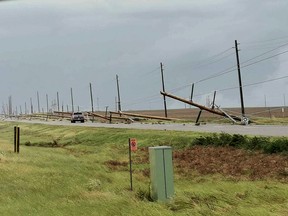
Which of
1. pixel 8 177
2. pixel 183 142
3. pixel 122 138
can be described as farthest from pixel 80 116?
pixel 8 177

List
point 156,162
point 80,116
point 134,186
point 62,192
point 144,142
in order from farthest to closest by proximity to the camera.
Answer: point 80,116
point 144,142
point 134,186
point 62,192
point 156,162

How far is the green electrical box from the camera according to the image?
39.7ft

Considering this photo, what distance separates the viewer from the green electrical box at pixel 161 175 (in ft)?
39.7

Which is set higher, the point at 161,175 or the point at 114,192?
the point at 161,175

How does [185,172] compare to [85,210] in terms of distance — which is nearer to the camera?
[85,210]

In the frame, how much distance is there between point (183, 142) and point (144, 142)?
4292 millimetres

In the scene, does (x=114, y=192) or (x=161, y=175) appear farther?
(x=114, y=192)

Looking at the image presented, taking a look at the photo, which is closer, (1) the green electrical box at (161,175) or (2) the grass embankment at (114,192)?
(2) the grass embankment at (114,192)

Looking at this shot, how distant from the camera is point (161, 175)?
12430 mm

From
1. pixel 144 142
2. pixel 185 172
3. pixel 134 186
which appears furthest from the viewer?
pixel 144 142

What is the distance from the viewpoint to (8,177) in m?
15.6

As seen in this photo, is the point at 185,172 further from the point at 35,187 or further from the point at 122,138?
the point at 122,138

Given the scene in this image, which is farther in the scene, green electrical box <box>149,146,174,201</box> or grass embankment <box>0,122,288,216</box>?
green electrical box <box>149,146,174,201</box>

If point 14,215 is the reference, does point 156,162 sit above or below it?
above
